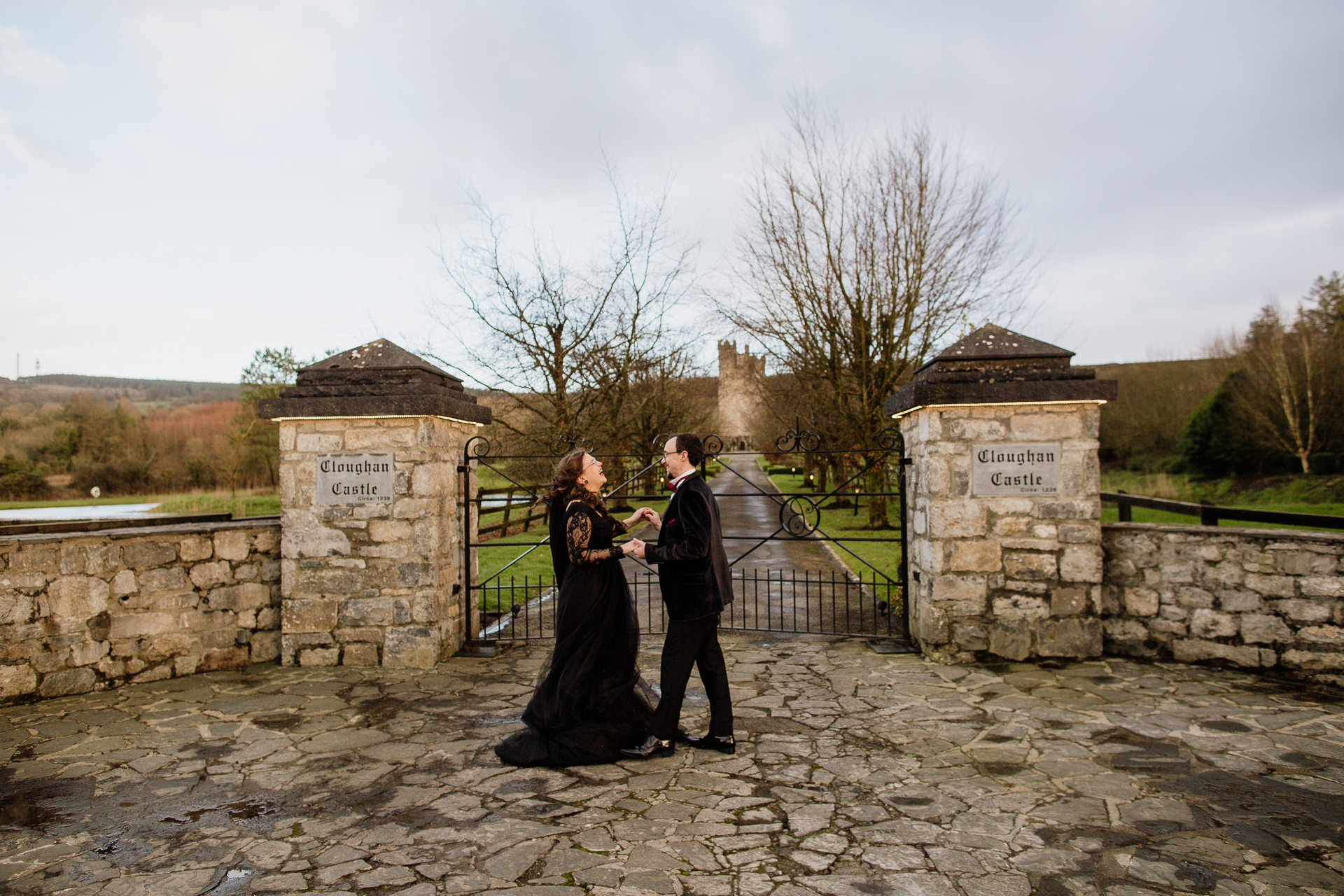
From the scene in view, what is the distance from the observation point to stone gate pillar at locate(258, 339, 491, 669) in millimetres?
5660

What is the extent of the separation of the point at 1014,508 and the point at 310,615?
5632mm

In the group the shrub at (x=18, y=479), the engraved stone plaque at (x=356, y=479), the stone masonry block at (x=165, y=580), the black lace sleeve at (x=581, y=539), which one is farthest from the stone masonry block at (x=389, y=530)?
the shrub at (x=18, y=479)

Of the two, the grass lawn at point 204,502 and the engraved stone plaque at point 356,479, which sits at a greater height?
the engraved stone plaque at point 356,479

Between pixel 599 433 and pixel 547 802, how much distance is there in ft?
47.9

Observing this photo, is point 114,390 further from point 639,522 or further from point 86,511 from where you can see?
point 639,522

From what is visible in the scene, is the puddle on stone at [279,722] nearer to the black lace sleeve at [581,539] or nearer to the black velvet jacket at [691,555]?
the black lace sleeve at [581,539]

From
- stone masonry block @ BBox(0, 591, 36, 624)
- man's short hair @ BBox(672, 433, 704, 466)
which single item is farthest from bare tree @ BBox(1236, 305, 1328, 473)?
stone masonry block @ BBox(0, 591, 36, 624)

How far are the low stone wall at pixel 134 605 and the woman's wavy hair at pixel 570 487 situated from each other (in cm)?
323

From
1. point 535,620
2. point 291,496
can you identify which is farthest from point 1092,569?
point 291,496

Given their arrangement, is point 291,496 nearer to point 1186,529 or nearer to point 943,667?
point 943,667

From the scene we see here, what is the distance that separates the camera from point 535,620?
7832mm

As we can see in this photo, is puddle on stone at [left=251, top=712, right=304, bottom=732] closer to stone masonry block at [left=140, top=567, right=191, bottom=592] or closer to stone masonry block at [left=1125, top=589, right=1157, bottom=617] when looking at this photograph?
stone masonry block at [left=140, top=567, right=191, bottom=592]

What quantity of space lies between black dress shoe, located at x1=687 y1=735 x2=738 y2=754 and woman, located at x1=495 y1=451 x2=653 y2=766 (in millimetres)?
291

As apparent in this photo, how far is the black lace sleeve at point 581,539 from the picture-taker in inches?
153
